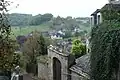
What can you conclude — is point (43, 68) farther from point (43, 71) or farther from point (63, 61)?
point (63, 61)

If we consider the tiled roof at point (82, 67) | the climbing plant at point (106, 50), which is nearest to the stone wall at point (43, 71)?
the tiled roof at point (82, 67)

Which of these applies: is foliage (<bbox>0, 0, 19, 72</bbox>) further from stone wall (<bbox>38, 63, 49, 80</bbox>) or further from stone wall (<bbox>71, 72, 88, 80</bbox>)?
stone wall (<bbox>38, 63, 49, 80</bbox>)

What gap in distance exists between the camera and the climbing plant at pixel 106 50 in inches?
389

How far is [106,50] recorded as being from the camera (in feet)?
33.7

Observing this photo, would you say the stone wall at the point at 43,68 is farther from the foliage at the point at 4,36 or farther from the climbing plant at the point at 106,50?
the foliage at the point at 4,36

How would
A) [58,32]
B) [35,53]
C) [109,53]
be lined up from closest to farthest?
[109,53] → [35,53] → [58,32]

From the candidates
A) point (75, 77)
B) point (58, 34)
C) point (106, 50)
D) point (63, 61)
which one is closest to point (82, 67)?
point (75, 77)

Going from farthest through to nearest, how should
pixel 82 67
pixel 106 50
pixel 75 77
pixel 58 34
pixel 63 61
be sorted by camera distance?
pixel 58 34
pixel 63 61
pixel 75 77
pixel 82 67
pixel 106 50

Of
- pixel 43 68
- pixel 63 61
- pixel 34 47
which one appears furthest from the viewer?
pixel 34 47

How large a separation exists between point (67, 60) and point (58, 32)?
Result: 2676 cm

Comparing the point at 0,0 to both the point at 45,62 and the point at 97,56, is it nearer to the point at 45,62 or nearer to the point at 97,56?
the point at 97,56

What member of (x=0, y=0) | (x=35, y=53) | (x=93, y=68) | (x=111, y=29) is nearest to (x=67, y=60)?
(x=93, y=68)

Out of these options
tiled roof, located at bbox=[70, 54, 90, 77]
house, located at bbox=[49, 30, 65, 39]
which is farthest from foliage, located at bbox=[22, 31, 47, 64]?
house, located at bbox=[49, 30, 65, 39]

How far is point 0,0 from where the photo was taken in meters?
4.55
